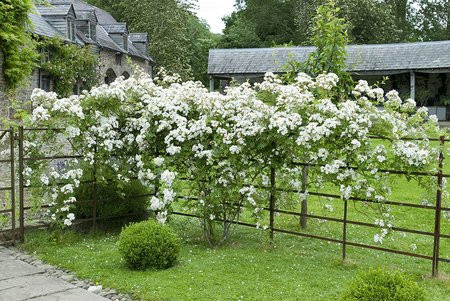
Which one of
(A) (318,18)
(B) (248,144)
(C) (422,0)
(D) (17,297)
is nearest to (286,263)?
(B) (248,144)

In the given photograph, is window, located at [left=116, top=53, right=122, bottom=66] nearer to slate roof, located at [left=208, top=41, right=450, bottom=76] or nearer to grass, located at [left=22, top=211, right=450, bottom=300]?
slate roof, located at [left=208, top=41, right=450, bottom=76]

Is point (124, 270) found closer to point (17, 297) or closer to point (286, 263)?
point (17, 297)

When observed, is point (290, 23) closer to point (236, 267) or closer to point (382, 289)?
point (236, 267)

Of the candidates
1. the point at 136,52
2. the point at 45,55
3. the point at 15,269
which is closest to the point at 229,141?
the point at 15,269

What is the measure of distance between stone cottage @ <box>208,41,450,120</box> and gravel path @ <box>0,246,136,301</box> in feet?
77.0

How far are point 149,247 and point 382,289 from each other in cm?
293

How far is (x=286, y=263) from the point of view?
673cm

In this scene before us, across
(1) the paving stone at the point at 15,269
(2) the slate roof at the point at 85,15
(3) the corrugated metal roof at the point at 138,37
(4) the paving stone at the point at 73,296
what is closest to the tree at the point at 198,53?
(3) the corrugated metal roof at the point at 138,37

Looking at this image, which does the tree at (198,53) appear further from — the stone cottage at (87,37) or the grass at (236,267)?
the grass at (236,267)

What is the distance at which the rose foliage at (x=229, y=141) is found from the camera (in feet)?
21.1

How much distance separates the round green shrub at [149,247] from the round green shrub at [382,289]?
8.47 ft

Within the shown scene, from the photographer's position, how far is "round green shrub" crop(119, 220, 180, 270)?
6.29m

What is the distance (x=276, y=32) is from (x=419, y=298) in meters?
48.0

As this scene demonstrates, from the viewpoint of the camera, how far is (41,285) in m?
5.80
